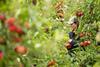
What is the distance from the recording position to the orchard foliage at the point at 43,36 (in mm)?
1557

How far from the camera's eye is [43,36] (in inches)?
123

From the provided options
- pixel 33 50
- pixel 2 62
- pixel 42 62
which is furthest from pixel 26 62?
pixel 42 62

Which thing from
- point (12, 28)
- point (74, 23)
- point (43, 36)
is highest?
point (12, 28)

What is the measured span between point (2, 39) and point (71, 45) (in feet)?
10.6

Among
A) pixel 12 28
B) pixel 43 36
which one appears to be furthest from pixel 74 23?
pixel 12 28

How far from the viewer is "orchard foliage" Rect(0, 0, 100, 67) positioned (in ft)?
5.11

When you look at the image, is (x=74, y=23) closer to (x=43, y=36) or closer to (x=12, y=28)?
(x=43, y=36)

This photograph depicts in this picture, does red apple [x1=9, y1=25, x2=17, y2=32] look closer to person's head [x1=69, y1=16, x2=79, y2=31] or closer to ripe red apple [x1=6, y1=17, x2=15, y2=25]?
ripe red apple [x1=6, y1=17, x2=15, y2=25]

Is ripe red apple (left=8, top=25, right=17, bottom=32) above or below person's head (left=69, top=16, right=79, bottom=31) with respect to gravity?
above

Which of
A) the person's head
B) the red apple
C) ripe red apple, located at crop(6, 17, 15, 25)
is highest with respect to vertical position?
ripe red apple, located at crop(6, 17, 15, 25)

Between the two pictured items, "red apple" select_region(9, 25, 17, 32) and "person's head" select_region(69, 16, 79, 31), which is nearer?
"red apple" select_region(9, 25, 17, 32)

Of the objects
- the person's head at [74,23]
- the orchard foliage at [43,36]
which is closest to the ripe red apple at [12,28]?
the orchard foliage at [43,36]

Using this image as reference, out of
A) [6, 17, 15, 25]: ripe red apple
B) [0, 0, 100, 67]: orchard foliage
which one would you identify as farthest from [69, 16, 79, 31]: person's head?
[6, 17, 15, 25]: ripe red apple

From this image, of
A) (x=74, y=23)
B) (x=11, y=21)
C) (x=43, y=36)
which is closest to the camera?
(x=11, y=21)
